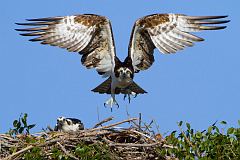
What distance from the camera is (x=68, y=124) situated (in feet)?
46.7

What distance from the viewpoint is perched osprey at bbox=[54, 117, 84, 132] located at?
14081 mm

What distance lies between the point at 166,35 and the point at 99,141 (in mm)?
4213

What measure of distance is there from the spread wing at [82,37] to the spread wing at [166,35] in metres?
0.45

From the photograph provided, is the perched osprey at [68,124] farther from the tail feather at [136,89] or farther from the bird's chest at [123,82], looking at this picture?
the tail feather at [136,89]

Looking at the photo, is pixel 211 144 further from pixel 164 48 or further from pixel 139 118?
pixel 164 48

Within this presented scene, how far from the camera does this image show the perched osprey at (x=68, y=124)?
14.1m

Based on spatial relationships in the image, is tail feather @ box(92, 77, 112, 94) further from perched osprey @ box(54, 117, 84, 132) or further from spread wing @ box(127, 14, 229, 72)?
perched osprey @ box(54, 117, 84, 132)

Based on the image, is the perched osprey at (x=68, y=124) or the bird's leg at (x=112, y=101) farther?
the bird's leg at (x=112, y=101)

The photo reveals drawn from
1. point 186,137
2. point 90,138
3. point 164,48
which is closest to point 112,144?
A: point 90,138

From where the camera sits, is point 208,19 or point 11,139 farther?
point 208,19

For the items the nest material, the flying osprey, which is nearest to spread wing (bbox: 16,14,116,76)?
the flying osprey

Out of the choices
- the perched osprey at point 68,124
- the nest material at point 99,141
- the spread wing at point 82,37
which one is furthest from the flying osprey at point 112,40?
the nest material at point 99,141

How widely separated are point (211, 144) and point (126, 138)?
189 centimetres

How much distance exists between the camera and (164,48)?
16172 mm
